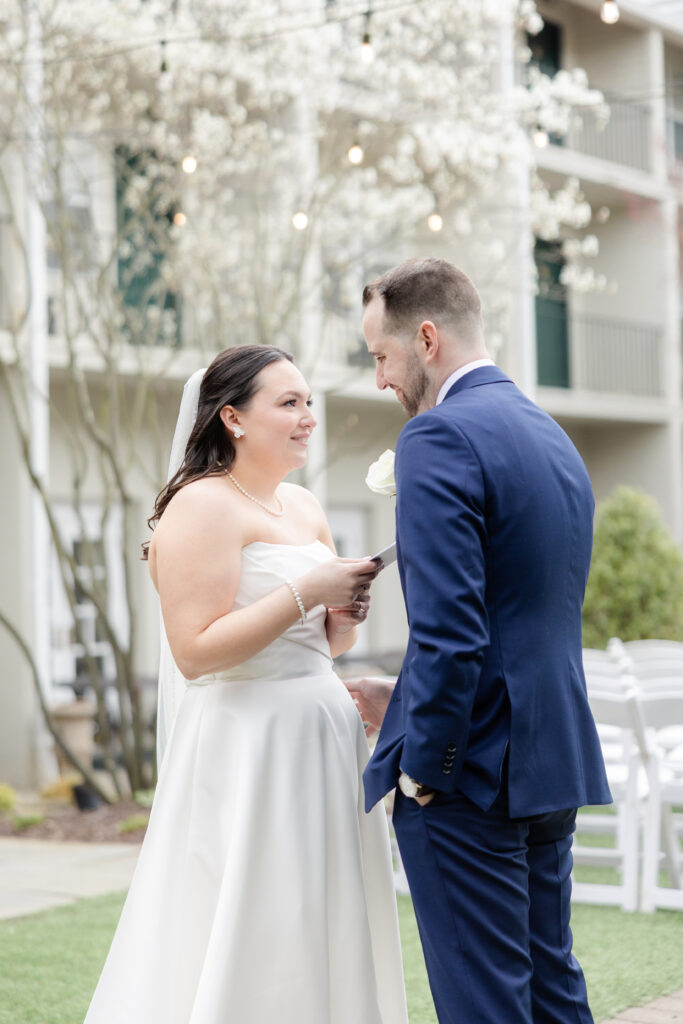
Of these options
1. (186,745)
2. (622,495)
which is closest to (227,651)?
(186,745)

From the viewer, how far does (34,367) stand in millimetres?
11219

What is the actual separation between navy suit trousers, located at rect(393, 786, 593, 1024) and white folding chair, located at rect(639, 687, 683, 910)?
10.4ft

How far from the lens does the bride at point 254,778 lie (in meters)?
3.04

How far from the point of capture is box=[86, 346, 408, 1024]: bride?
9.96ft

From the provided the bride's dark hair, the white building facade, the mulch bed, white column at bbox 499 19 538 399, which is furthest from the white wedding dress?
the white building facade

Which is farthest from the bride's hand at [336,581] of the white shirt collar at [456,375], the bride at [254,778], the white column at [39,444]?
the white column at [39,444]

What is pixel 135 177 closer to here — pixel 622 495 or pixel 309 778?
pixel 622 495

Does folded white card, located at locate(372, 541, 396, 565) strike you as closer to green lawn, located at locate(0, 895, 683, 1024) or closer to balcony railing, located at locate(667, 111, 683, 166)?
green lawn, located at locate(0, 895, 683, 1024)

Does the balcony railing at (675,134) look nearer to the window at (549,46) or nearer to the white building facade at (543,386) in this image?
the white building facade at (543,386)

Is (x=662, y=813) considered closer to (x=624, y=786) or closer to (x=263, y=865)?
(x=624, y=786)

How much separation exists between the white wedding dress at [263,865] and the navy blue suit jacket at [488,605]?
0.48 meters

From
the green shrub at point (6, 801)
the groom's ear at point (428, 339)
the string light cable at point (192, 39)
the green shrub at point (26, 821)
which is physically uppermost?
the string light cable at point (192, 39)

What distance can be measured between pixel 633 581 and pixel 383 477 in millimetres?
8652

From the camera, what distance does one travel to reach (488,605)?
102 inches
